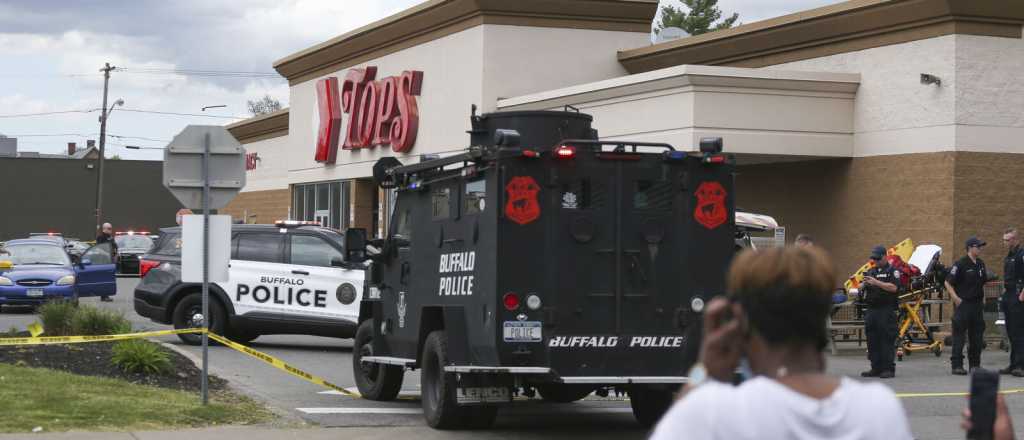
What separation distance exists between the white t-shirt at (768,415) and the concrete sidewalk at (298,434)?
28.2 ft

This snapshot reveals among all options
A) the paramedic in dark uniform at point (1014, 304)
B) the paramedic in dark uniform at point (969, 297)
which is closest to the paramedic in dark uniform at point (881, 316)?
the paramedic in dark uniform at point (969, 297)

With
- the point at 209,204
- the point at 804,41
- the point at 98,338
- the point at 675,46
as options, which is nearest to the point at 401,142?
the point at 675,46

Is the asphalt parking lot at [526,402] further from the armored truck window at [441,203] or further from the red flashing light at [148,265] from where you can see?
the armored truck window at [441,203]

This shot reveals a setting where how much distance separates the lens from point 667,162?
11719 mm

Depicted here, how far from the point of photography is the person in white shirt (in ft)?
10.4

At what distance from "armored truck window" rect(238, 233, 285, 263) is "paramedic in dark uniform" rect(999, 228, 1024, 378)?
9962mm

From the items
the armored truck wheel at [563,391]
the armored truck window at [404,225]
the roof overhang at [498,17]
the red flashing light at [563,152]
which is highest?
the roof overhang at [498,17]

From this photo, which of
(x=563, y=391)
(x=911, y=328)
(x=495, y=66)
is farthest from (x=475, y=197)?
(x=495, y=66)

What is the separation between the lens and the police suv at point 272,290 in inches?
794

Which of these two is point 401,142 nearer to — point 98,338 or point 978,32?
point 978,32

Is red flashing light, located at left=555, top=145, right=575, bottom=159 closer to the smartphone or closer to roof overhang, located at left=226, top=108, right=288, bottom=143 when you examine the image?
the smartphone

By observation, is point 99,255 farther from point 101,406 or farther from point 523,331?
point 523,331

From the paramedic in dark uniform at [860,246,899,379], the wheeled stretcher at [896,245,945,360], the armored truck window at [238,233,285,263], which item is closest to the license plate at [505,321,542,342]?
the paramedic in dark uniform at [860,246,899,379]

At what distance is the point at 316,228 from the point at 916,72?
11.0 metres
